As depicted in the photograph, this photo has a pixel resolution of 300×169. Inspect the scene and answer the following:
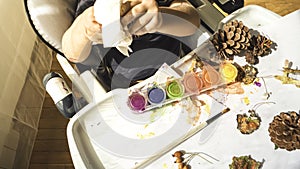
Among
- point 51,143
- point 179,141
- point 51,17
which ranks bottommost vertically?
point 51,143

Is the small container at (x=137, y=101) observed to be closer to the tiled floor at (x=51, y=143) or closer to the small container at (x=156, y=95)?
the small container at (x=156, y=95)

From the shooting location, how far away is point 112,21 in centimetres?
58

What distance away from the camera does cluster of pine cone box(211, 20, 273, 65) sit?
700 millimetres

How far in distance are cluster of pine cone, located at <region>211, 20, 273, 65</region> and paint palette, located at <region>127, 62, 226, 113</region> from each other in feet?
0.15

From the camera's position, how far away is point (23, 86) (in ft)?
3.91

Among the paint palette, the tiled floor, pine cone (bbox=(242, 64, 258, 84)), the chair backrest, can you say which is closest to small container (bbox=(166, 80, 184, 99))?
the paint palette

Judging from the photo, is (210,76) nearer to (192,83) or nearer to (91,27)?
(192,83)

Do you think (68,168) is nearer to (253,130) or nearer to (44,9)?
(44,9)

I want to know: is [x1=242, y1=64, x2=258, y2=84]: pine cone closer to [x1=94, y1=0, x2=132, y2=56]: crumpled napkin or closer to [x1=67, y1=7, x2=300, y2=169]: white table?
[x1=67, y1=7, x2=300, y2=169]: white table

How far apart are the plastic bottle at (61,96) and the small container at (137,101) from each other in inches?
5.2

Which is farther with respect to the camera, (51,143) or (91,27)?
(51,143)

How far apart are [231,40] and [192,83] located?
11 cm

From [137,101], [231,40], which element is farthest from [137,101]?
[231,40]

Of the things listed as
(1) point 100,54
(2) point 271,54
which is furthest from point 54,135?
(2) point 271,54
